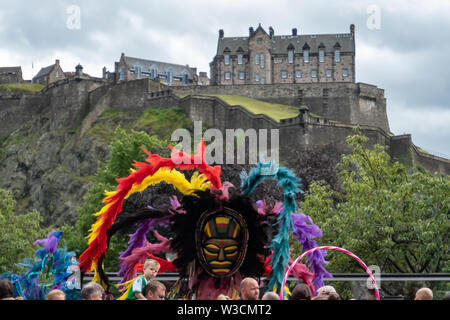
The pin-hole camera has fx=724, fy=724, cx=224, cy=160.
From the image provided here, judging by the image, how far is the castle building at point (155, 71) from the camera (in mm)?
84562

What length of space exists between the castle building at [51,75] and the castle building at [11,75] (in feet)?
9.81

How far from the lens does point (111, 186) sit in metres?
38.9

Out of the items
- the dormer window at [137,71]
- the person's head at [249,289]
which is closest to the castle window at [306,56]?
the dormer window at [137,71]

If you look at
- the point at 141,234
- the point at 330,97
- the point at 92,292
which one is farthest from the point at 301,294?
the point at 330,97

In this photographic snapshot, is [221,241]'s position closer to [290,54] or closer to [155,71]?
[290,54]

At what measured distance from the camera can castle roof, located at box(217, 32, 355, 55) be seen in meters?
79.2

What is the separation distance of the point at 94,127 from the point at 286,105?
17.9 m

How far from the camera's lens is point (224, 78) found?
78.1 metres

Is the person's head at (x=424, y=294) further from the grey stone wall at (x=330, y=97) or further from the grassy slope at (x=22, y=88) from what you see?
the grassy slope at (x=22, y=88)

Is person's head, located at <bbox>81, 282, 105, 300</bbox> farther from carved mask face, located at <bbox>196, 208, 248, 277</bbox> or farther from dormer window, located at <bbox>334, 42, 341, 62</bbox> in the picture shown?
dormer window, located at <bbox>334, 42, 341, 62</bbox>

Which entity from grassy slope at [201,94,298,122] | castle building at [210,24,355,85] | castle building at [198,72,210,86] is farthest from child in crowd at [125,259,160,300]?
castle building at [198,72,210,86]

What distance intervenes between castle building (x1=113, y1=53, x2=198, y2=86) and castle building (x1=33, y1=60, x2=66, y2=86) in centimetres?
1657

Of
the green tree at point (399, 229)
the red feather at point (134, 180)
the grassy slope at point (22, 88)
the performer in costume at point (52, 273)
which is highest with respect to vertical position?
the grassy slope at point (22, 88)

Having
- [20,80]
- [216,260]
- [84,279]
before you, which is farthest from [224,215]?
[20,80]
